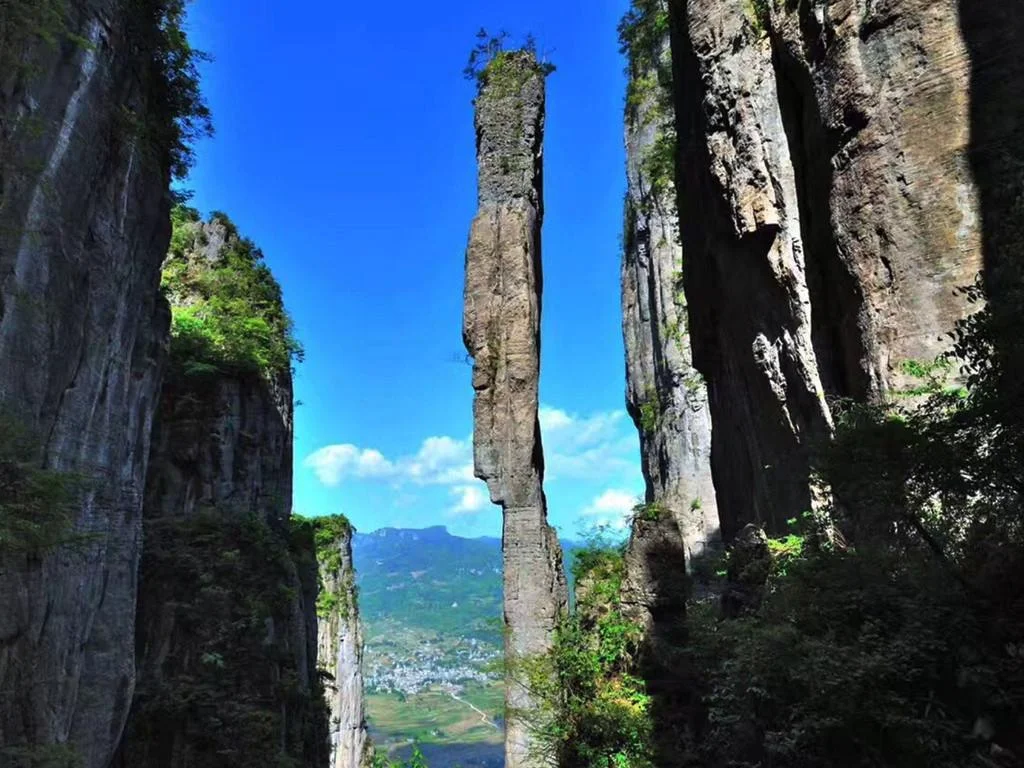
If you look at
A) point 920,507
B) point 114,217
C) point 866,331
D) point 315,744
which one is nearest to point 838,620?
point 920,507

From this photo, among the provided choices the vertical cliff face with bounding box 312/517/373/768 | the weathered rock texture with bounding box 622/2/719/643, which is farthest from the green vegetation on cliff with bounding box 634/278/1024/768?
the vertical cliff face with bounding box 312/517/373/768

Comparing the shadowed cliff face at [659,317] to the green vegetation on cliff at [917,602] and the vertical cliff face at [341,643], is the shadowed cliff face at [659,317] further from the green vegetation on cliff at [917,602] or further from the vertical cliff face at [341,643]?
the vertical cliff face at [341,643]

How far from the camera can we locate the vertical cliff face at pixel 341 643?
101ft

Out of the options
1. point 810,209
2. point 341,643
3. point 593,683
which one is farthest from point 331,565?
point 810,209

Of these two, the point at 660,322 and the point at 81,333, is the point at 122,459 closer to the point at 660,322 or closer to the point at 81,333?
the point at 81,333

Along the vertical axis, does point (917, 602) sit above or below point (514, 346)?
below

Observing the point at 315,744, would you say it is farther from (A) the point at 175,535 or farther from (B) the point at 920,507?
(B) the point at 920,507

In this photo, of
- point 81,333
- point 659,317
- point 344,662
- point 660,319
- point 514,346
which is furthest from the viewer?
point 344,662

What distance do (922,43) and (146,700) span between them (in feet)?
60.7

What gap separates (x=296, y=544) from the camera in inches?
997

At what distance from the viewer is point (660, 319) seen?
2814 centimetres

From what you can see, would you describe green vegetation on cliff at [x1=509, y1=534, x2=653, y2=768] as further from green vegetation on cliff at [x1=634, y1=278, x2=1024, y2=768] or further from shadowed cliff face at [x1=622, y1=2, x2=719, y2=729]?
shadowed cliff face at [x1=622, y1=2, x2=719, y2=729]

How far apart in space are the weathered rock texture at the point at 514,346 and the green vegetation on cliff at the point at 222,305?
34.5 ft

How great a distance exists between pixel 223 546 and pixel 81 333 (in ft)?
29.6
